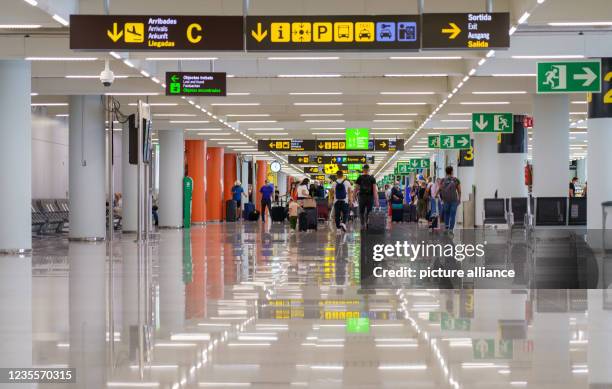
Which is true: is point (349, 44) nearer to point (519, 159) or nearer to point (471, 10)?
point (471, 10)

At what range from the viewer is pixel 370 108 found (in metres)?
33.6

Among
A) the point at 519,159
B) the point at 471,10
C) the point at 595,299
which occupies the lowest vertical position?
the point at 595,299

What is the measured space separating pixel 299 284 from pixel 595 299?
3.64 m

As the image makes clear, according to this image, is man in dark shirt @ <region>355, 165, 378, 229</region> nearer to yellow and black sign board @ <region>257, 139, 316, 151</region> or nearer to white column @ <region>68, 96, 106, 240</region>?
white column @ <region>68, 96, 106, 240</region>

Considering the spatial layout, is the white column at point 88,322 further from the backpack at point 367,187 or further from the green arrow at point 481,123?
the green arrow at point 481,123

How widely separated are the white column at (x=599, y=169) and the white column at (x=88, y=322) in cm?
1088

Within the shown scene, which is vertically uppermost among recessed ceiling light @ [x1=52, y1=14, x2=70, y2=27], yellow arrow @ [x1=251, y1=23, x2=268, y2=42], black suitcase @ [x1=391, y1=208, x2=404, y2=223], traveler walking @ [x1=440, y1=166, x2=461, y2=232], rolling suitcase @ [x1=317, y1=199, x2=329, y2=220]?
recessed ceiling light @ [x1=52, y1=14, x2=70, y2=27]

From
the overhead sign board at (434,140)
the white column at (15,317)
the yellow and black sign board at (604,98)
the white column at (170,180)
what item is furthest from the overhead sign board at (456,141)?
the white column at (15,317)

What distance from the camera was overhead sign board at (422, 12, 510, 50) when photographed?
14555 mm

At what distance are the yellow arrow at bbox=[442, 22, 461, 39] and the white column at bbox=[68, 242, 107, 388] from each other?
6.30 m

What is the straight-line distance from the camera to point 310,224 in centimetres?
3253

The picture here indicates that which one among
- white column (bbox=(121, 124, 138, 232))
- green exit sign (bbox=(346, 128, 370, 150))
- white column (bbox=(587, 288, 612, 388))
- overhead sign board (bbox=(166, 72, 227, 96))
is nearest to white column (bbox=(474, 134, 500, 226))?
green exit sign (bbox=(346, 128, 370, 150))

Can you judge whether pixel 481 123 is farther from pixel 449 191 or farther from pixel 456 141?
pixel 456 141

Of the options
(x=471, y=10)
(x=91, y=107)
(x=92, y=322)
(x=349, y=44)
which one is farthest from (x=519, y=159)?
(x=92, y=322)
